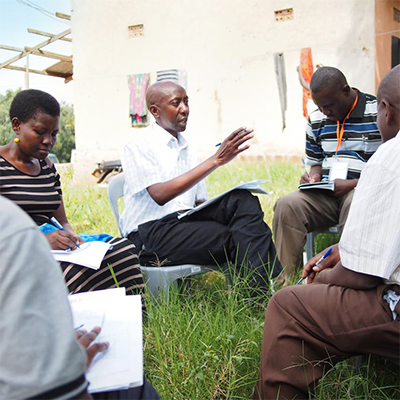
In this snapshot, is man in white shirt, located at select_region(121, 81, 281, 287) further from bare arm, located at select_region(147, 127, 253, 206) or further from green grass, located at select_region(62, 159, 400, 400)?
green grass, located at select_region(62, 159, 400, 400)

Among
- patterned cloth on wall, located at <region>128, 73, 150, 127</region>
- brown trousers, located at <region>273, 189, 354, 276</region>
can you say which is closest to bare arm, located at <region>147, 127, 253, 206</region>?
brown trousers, located at <region>273, 189, 354, 276</region>

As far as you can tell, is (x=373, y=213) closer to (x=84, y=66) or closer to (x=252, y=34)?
(x=252, y=34)

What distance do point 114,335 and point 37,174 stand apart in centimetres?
180

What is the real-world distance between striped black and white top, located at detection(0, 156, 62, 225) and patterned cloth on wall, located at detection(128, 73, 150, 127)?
24.4 ft

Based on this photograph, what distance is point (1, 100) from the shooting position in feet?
11.7

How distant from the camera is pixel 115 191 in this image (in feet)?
11.5

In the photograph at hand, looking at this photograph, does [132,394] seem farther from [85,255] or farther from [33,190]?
[33,190]

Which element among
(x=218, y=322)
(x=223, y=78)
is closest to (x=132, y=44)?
(x=223, y=78)

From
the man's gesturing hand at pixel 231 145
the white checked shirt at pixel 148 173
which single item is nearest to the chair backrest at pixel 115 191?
the white checked shirt at pixel 148 173

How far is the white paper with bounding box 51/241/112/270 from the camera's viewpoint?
2455 millimetres

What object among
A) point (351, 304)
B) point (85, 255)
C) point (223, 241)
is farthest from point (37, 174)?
point (351, 304)

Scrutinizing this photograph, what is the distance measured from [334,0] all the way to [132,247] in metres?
6.81

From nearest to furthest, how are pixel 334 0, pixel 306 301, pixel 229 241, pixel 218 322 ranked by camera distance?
1. pixel 306 301
2. pixel 218 322
3. pixel 229 241
4. pixel 334 0

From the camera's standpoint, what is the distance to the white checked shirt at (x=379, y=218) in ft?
5.20
